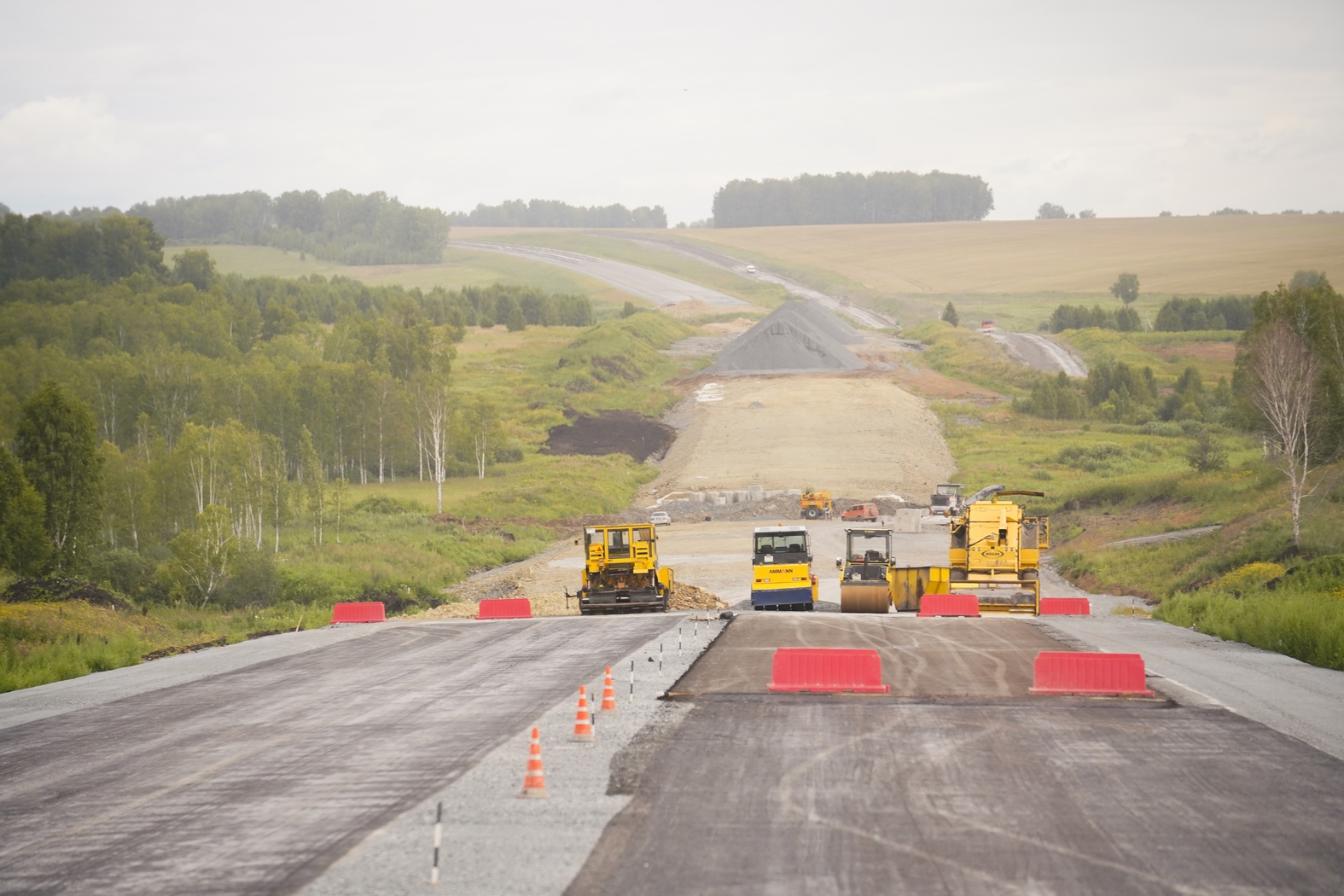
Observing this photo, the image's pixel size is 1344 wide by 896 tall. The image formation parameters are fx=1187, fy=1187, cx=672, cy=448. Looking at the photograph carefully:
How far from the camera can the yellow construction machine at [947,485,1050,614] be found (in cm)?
3647

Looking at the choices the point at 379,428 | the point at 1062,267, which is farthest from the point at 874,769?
the point at 1062,267

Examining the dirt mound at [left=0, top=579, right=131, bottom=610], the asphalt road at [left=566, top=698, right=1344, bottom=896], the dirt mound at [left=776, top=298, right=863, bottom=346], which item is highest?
the dirt mound at [left=776, top=298, right=863, bottom=346]

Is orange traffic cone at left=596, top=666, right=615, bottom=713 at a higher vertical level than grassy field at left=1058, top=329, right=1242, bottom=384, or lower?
lower

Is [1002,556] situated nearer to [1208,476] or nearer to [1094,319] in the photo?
[1208,476]

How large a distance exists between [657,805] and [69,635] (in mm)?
22690

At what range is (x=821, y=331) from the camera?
422 feet

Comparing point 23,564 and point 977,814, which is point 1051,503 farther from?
point 977,814

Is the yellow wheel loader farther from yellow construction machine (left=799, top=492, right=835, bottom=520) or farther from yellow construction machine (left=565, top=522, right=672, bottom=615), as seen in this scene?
yellow construction machine (left=799, top=492, right=835, bottom=520)

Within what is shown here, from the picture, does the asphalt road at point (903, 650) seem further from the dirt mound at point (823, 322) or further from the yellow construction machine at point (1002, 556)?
the dirt mound at point (823, 322)

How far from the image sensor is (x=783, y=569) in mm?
39000

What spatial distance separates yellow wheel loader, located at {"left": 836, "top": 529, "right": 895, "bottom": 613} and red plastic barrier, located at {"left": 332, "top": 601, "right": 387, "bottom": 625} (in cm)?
1536

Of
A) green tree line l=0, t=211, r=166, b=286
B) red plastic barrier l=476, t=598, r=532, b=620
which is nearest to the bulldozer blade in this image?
red plastic barrier l=476, t=598, r=532, b=620

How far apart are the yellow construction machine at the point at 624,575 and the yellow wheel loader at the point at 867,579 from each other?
5981mm

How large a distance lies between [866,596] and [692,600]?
737cm
